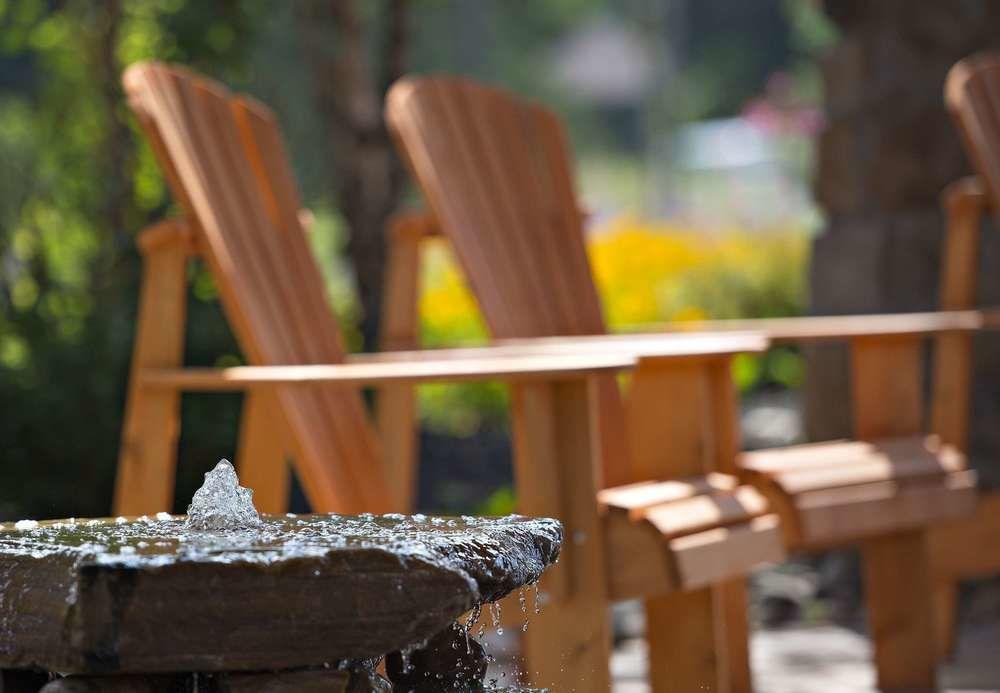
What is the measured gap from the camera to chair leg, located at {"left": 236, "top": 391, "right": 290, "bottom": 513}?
11.1 feet

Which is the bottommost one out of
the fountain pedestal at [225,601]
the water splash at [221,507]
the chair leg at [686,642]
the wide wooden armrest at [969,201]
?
the chair leg at [686,642]

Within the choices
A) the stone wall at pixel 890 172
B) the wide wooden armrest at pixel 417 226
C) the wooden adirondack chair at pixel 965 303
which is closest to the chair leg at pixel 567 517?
the wide wooden armrest at pixel 417 226

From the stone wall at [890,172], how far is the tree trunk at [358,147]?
72.1 inches

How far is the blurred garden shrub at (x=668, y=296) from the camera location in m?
6.95

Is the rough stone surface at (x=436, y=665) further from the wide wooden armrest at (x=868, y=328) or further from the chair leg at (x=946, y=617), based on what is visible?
the chair leg at (x=946, y=617)

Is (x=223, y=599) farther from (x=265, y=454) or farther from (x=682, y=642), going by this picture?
(x=265, y=454)

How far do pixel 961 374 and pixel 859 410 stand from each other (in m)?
0.51

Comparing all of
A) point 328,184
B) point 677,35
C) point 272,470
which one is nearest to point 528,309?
point 272,470

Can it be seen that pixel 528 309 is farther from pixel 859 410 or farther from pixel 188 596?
pixel 188 596

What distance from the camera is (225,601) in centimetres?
160

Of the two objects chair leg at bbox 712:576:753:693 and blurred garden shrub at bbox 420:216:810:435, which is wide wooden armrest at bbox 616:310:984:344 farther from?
blurred garden shrub at bbox 420:216:810:435

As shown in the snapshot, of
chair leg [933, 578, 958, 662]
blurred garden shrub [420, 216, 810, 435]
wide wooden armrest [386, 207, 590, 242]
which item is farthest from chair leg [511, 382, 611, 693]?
blurred garden shrub [420, 216, 810, 435]

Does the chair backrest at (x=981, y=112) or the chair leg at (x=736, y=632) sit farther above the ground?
the chair backrest at (x=981, y=112)

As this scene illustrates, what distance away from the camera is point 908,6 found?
4840 millimetres
